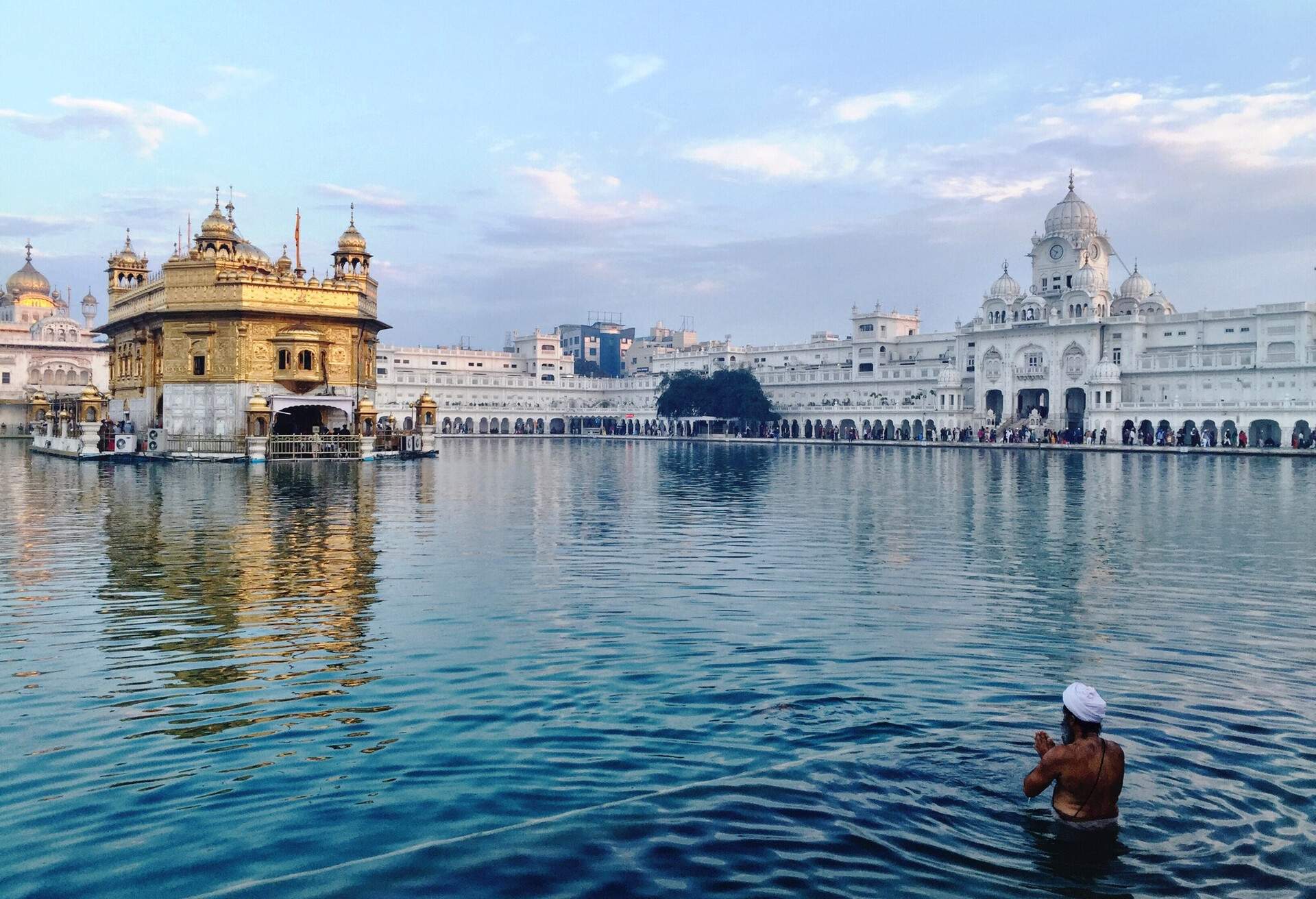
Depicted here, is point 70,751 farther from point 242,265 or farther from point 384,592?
point 242,265

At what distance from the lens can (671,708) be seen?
25.5 feet

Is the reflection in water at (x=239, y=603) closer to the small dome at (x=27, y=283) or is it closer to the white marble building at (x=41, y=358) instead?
the white marble building at (x=41, y=358)

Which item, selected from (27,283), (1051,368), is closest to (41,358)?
(27,283)

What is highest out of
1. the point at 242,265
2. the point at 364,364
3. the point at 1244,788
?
the point at 242,265

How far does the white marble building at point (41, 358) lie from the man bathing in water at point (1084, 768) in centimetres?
8450

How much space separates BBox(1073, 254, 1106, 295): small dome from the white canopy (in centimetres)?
5411

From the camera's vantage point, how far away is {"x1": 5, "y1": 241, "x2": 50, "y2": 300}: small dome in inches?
3656

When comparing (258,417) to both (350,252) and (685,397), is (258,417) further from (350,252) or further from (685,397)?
(685,397)

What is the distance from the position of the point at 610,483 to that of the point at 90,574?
19.8 meters

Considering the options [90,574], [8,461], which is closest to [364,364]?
[8,461]

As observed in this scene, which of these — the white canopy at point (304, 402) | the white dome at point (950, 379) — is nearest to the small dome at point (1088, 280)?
the white dome at point (950, 379)

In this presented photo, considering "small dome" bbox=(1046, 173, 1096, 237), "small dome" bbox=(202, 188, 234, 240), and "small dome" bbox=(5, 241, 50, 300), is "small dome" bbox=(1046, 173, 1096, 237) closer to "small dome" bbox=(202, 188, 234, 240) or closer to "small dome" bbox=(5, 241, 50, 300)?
"small dome" bbox=(202, 188, 234, 240)

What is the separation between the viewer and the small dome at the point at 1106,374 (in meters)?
67.7

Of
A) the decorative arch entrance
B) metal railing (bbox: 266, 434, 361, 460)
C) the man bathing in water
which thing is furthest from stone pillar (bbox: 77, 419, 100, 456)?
the decorative arch entrance
